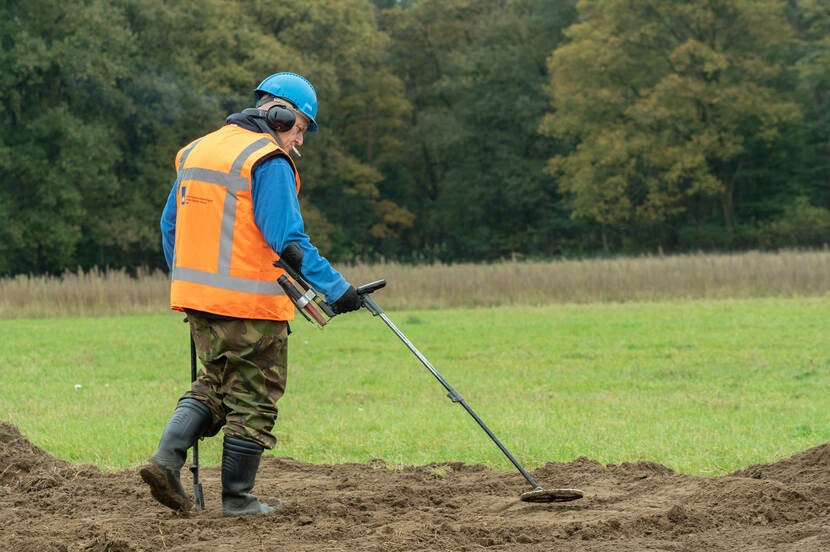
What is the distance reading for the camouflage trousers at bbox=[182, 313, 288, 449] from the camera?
4930 mm

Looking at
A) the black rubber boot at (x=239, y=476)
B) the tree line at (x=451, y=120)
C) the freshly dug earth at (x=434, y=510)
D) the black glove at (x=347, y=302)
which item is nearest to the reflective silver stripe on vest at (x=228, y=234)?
the black glove at (x=347, y=302)

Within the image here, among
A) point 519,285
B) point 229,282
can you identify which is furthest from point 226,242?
point 519,285

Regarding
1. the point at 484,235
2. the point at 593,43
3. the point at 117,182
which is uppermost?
the point at 593,43

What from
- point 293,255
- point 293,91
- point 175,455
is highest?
point 293,91

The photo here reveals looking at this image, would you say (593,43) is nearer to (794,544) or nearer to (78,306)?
(78,306)

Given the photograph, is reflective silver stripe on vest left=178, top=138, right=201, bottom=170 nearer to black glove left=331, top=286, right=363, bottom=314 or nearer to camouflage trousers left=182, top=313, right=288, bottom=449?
camouflage trousers left=182, top=313, right=288, bottom=449

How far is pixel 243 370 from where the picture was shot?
4.95m

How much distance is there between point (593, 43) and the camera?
41.7 meters

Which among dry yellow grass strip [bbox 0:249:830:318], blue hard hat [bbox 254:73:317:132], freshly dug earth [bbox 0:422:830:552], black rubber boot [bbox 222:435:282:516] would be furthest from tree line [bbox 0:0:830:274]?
black rubber boot [bbox 222:435:282:516]

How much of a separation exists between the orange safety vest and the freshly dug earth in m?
1.07

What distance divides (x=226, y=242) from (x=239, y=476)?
1.17 metres

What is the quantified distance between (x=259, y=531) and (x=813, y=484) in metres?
2.83

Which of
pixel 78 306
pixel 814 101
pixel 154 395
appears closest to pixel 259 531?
pixel 154 395

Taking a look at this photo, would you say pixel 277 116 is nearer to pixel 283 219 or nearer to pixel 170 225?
pixel 283 219
